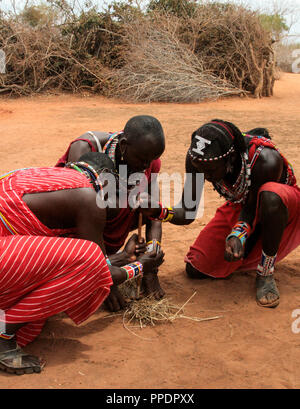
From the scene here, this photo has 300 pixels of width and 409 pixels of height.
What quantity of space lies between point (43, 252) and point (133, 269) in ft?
2.09

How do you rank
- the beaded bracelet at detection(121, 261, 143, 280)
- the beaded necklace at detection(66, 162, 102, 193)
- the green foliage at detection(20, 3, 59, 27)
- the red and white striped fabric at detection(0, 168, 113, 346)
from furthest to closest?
the green foliage at detection(20, 3, 59, 27)
the beaded bracelet at detection(121, 261, 143, 280)
the beaded necklace at detection(66, 162, 102, 193)
the red and white striped fabric at detection(0, 168, 113, 346)

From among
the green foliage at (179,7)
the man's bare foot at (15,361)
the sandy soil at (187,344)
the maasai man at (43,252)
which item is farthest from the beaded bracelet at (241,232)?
the green foliage at (179,7)

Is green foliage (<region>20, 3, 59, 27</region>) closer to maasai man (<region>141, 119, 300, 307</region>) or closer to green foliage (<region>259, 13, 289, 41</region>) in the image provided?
green foliage (<region>259, 13, 289, 41</region>)

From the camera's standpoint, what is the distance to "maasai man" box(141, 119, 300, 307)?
262 cm

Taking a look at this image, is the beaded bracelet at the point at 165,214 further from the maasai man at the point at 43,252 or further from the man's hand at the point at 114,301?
the maasai man at the point at 43,252

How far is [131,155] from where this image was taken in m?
2.54

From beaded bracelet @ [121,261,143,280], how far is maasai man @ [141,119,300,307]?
1.41 feet

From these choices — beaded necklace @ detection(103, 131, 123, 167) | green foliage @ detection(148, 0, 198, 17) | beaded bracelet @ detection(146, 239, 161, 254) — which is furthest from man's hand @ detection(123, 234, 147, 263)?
green foliage @ detection(148, 0, 198, 17)

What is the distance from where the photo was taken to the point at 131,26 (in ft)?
38.7

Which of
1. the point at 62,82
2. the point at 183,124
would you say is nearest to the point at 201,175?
the point at 183,124

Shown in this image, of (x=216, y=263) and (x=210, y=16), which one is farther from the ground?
(x=210, y=16)

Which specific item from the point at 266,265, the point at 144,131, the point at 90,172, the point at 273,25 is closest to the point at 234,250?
the point at 266,265

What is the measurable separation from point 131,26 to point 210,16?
209 cm

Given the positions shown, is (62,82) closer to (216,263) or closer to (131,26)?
(131,26)
